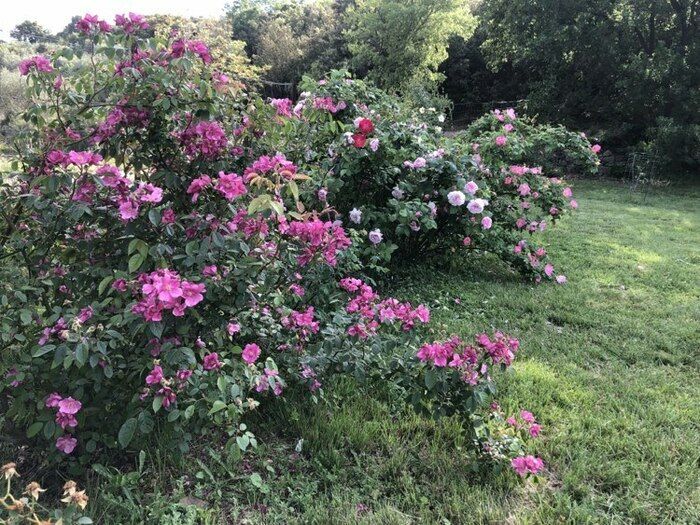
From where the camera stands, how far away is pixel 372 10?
17969 millimetres

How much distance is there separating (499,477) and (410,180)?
7.19 ft

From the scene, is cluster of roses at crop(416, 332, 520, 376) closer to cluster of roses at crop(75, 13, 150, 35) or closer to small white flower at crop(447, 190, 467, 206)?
cluster of roses at crop(75, 13, 150, 35)

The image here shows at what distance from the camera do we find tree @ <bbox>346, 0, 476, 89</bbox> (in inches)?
673

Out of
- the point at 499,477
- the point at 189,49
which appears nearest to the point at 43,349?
the point at 189,49

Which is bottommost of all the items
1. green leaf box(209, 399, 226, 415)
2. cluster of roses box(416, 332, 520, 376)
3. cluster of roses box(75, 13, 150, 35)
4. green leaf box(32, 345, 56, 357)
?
green leaf box(209, 399, 226, 415)

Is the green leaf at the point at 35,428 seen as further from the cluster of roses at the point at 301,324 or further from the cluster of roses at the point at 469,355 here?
the cluster of roses at the point at 469,355

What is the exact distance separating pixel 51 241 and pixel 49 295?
0.19 metres

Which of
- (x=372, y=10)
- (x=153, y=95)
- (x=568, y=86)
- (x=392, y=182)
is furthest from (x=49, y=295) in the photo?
(x=372, y=10)

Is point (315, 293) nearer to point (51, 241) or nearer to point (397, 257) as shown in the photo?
point (51, 241)

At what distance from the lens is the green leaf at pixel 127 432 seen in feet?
4.70

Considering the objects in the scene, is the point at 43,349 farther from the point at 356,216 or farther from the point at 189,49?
the point at 356,216

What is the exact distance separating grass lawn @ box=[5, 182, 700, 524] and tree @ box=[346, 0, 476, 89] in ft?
50.0

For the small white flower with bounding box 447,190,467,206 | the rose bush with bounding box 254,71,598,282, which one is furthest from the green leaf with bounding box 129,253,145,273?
the small white flower with bounding box 447,190,467,206

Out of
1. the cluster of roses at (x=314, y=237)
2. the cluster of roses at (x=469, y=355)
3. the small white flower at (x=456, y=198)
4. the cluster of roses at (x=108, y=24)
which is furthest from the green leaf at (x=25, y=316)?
the small white flower at (x=456, y=198)
